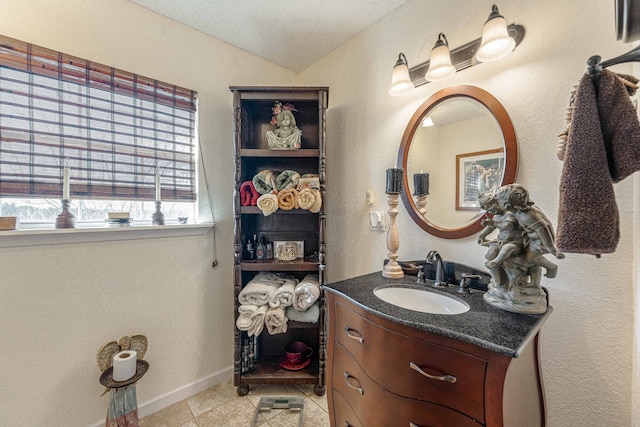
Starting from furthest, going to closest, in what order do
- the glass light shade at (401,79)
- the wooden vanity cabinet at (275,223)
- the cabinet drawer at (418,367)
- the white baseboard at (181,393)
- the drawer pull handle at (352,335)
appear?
1. the wooden vanity cabinet at (275,223)
2. the white baseboard at (181,393)
3. the glass light shade at (401,79)
4. the drawer pull handle at (352,335)
5. the cabinet drawer at (418,367)

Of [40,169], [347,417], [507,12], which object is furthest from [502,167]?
[40,169]

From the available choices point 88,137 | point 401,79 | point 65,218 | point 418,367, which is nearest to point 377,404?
point 418,367

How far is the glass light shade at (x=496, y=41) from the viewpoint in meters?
0.92

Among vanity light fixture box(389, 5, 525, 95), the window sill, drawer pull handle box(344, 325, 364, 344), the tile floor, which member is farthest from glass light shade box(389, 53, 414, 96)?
the tile floor

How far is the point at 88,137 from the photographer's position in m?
1.25

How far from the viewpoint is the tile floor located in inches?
53.3

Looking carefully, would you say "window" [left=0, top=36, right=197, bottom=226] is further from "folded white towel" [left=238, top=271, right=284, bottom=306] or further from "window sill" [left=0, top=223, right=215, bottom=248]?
"folded white towel" [left=238, top=271, right=284, bottom=306]

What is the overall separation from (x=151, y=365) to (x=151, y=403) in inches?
8.6

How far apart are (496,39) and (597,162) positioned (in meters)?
0.67

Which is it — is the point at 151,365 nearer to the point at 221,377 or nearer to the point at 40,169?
the point at 221,377

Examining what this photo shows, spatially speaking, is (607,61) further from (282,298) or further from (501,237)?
(282,298)

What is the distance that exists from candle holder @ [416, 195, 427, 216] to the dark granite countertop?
0.44 meters

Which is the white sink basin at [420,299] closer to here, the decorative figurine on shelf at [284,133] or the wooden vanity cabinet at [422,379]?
the wooden vanity cabinet at [422,379]

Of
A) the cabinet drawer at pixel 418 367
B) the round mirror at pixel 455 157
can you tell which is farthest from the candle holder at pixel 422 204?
the cabinet drawer at pixel 418 367
